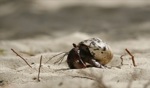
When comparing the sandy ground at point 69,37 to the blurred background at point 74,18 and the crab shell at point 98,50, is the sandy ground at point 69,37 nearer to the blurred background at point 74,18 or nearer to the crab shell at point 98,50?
the blurred background at point 74,18

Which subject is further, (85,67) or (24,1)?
(24,1)

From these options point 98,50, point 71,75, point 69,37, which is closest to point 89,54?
point 98,50

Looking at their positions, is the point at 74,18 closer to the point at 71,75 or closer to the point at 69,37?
the point at 69,37

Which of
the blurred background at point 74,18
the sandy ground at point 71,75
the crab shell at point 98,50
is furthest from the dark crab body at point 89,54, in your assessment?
the blurred background at point 74,18

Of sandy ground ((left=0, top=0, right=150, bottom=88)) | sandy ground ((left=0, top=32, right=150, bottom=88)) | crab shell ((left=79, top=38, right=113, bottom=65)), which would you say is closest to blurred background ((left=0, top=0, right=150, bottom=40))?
sandy ground ((left=0, top=0, right=150, bottom=88))

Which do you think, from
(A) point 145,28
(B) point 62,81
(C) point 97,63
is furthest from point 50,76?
(A) point 145,28

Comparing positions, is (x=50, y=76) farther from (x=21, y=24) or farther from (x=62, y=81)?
(x=21, y=24)

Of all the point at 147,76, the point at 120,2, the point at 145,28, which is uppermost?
the point at 120,2
